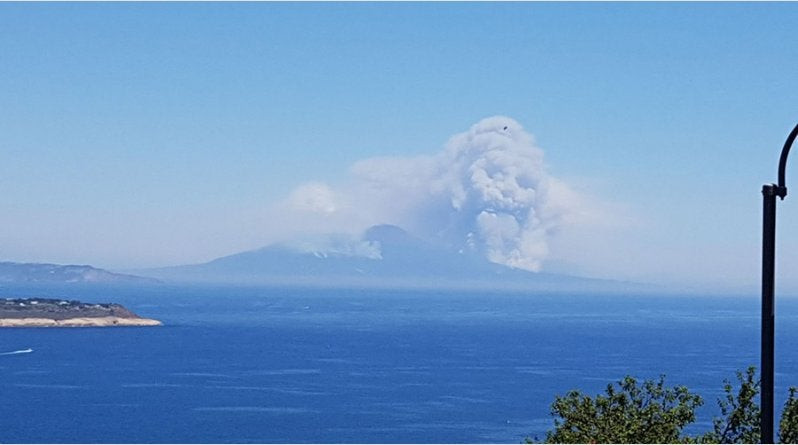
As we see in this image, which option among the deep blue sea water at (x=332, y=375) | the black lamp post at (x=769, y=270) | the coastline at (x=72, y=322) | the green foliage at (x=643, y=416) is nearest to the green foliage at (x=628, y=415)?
the green foliage at (x=643, y=416)

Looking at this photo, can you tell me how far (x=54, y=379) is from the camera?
4791cm

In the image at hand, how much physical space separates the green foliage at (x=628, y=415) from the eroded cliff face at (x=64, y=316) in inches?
2853

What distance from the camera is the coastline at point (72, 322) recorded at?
80062 mm

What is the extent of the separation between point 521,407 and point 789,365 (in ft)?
69.8

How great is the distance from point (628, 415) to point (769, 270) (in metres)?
7.73

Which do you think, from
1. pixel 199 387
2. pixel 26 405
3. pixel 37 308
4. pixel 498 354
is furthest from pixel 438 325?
pixel 26 405

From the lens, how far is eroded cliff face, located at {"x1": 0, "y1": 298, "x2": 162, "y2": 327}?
80.4 metres

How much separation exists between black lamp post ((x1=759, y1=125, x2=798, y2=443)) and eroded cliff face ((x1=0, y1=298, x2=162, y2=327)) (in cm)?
7952

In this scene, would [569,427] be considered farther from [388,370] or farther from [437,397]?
[388,370]

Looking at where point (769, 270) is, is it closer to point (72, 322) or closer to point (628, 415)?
point (628, 415)

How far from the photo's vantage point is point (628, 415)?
37.2 ft

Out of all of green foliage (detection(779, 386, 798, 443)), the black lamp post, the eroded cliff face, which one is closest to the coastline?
the eroded cliff face

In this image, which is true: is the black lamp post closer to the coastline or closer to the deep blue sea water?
the deep blue sea water

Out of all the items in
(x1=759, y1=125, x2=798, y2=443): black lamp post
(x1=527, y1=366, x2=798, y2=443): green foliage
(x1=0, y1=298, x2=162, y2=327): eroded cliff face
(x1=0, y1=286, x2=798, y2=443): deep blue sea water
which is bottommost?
(x1=0, y1=286, x2=798, y2=443): deep blue sea water
